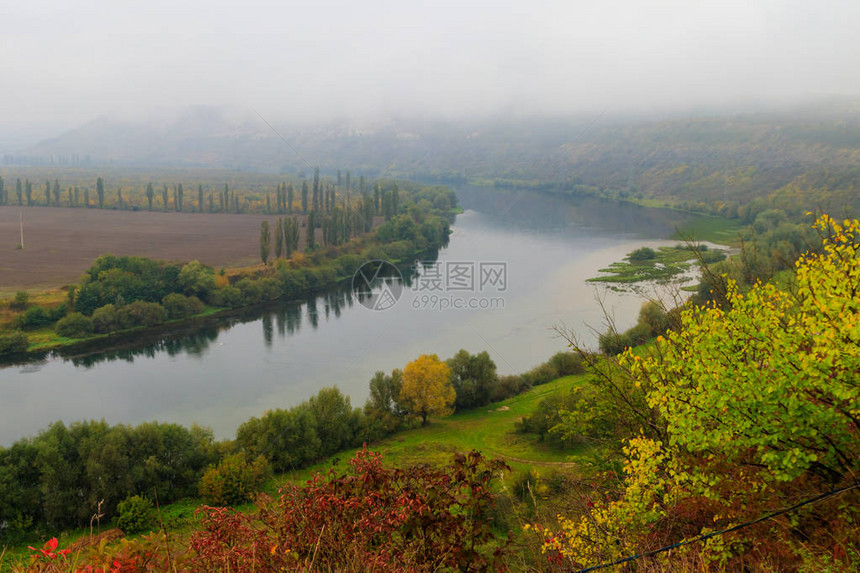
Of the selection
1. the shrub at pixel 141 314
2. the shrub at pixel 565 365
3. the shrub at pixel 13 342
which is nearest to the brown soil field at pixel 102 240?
the shrub at pixel 141 314

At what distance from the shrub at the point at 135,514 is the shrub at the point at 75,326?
38.8ft

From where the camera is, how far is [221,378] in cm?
1662

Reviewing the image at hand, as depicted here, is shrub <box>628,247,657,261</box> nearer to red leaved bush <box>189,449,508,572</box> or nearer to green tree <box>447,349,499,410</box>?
green tree <box>447,349,499,410</box>

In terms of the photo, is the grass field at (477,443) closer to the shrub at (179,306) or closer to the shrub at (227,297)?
the shrub at (227,297)

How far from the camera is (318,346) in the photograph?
18562 millimetres

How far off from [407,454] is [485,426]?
8.74 ft

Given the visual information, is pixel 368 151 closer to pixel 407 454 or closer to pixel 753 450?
pixel 407 454

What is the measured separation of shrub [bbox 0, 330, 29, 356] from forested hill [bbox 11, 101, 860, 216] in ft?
130

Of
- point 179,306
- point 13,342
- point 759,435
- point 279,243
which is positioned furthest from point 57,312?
point 759,435

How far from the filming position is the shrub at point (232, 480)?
10828mm

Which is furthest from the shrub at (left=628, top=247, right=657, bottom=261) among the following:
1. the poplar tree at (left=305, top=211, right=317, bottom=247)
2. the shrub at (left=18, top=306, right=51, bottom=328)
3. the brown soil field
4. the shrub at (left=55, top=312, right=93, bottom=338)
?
the shrub at (left=18, top=306, right=51, bottom=328)

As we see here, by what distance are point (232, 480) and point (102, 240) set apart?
27697 mm

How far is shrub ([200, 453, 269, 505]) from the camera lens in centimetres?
1083

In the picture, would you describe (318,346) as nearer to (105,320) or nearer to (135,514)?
(105,320)
